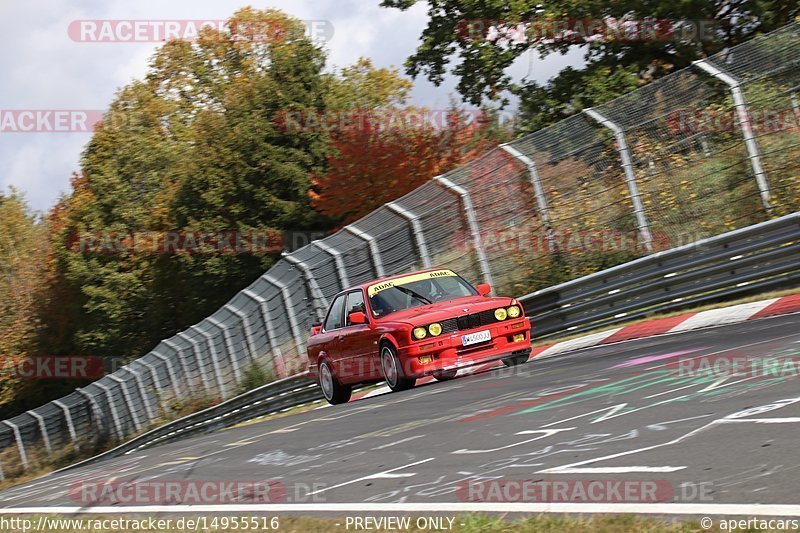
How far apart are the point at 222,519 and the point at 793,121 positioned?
1068 cm

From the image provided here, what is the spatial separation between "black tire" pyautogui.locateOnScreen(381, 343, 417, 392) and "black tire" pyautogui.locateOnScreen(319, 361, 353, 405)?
73.2 inches

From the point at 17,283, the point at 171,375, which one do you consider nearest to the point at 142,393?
the point at 171,375

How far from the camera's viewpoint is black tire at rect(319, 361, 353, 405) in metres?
16.4

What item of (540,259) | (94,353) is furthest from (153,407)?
(94,353)

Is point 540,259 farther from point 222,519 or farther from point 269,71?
point 269,71

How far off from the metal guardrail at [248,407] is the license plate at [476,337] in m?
5.93

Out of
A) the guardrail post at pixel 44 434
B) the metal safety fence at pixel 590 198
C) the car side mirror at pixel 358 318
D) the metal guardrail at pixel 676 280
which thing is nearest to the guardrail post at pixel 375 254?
the metal safety fence at pixel 590 198

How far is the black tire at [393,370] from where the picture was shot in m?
14.1

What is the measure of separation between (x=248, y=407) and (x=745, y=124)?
39.7 feet

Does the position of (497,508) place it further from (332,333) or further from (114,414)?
(114,414)

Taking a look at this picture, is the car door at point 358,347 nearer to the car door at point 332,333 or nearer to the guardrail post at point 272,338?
the car door at point 332,333

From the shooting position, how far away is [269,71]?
48625 mm

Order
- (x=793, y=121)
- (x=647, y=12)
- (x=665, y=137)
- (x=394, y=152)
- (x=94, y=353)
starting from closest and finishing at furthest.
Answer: (x=793, y=121)
(x=665, y=137)
(x=647, y=12)
(x=394, y=152)
(x=94, y=353)

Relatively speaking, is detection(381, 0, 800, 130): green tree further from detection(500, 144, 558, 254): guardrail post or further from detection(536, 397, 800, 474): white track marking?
detection(536, 397, 800, 474): white track marking
